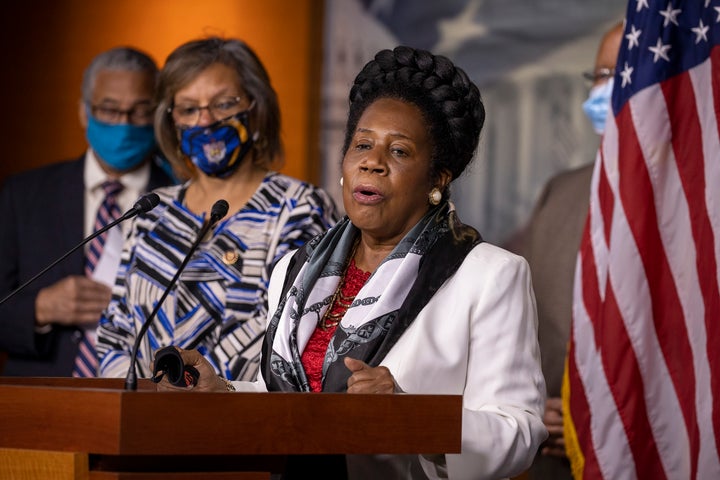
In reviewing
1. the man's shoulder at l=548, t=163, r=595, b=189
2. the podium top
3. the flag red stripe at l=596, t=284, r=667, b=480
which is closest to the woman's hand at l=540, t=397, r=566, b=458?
the flag red stripe at l=596, t=284, r=667, b=480

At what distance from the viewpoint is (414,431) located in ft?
6.70

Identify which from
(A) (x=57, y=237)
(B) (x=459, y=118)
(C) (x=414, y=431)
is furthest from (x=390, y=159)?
(A) (x=57, y=237)

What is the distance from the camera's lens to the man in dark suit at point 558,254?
415 cm

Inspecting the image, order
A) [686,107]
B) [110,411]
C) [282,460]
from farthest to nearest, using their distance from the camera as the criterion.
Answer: [686,107]
[282,460]
[110,411]

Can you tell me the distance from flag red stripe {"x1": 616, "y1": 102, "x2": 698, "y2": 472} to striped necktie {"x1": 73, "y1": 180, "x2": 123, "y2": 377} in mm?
1861

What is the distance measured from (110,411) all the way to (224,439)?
0.19m

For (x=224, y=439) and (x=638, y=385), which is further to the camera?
(x=638, y=385)

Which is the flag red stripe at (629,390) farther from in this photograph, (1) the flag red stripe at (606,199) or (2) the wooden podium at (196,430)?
(2) the wooden podium at (196,430)

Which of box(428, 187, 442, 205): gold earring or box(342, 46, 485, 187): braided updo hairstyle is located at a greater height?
box(342, 46, 485, 187): braided updo hairstyle

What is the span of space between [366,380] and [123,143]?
2.48m

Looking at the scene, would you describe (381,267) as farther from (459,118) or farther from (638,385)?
(638,385)

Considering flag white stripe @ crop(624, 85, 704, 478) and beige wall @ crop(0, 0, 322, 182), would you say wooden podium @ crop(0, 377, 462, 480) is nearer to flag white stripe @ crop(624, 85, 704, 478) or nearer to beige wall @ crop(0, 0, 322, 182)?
flag white stripe @ crop(624, 85, 704, 478)

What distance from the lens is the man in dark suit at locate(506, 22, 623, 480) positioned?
4148mm

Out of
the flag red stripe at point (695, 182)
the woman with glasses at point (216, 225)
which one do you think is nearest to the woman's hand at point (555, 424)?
the flag red stripe at point (695, 182)
